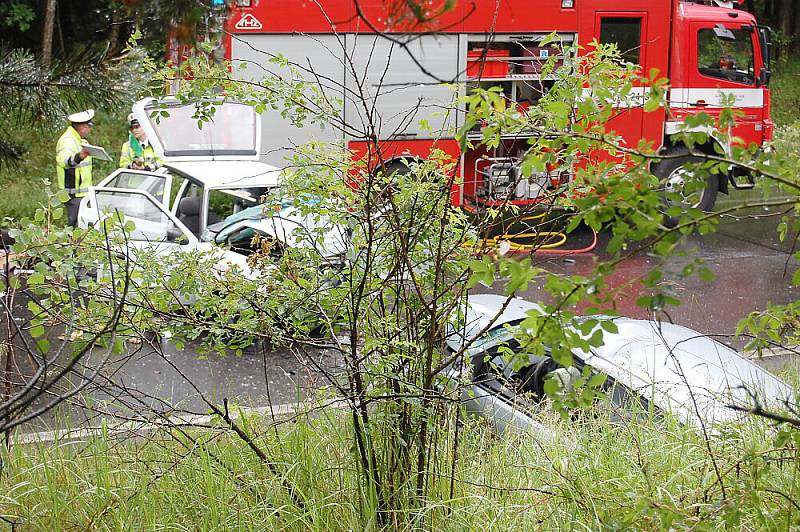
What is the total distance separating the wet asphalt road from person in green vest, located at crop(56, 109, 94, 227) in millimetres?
3686

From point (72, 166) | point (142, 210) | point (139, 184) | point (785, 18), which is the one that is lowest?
point (142, 210)

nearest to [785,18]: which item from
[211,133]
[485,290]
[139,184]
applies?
[485,290]

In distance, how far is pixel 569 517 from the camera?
3348 mm

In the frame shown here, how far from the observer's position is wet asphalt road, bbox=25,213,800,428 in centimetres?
607

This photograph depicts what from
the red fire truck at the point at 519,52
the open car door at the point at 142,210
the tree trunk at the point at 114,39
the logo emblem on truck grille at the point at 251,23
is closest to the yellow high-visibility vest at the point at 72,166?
the red fire truck at the point at 519,52

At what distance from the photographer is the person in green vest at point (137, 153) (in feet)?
37.9

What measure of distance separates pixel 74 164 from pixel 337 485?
9.35m

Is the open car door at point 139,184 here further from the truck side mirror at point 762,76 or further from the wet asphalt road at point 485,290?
the truck side mirror at point 762,76

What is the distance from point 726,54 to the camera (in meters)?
14.1

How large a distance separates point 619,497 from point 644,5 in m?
11.5

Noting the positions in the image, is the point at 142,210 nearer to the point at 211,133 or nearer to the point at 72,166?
the point at 211,133

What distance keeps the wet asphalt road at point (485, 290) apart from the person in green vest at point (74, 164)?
3.69 meters

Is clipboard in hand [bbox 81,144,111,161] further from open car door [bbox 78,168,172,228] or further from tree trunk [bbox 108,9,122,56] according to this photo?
tree trunk [bbox 108,9,122,56]

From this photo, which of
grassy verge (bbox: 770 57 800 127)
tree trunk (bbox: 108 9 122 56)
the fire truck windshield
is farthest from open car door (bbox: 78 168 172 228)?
grassy verge (bbox: 770 57 800 127)
